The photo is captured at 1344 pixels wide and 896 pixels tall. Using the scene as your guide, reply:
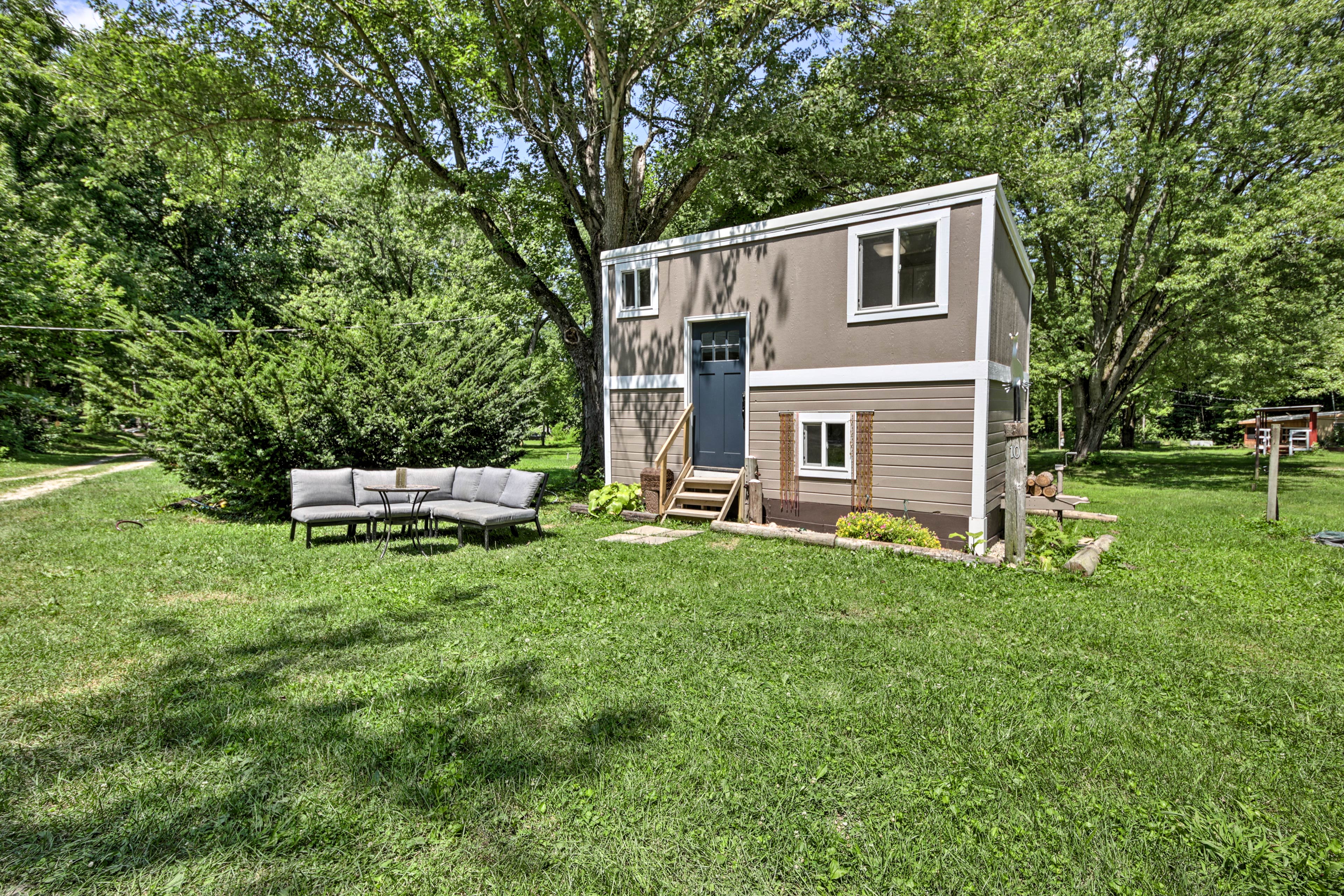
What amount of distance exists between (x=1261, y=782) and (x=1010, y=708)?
105 cm

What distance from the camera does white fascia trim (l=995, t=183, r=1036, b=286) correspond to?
7.95 meters

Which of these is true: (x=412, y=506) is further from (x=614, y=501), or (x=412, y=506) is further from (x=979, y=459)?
(x=979, y=459)

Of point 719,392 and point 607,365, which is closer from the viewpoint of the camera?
point 719,392

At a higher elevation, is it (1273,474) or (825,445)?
(825,445)

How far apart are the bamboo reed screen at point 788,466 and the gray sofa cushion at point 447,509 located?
4.64 meters

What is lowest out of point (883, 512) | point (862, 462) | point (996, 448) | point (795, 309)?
point (883, 512)

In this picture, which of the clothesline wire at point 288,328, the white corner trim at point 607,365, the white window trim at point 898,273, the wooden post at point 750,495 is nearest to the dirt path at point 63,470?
the clothesline wire at point 288,328

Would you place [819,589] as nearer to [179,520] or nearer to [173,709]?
[173,709]

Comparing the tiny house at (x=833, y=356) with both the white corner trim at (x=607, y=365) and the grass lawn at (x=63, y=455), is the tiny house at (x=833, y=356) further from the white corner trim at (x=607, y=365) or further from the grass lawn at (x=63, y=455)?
the grass lawn at (x=63, y=455)

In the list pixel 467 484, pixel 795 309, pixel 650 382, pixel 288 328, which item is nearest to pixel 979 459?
pixel 795 309

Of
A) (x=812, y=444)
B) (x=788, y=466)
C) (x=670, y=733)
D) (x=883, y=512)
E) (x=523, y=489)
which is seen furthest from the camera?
(x=788, y=466)

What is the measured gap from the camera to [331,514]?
314 inches

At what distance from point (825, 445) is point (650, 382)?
3543mm

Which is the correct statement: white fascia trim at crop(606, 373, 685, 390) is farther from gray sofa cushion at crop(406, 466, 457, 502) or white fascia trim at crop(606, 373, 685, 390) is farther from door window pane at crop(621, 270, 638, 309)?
gray sofa cushion at crop(406, 466, 457, 502)
